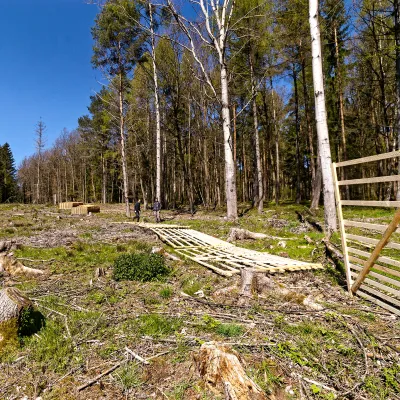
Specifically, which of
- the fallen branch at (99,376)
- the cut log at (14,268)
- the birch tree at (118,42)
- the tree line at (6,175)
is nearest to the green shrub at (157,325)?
the fallen branch at (99,376)

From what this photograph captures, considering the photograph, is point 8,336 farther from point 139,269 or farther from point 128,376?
point 139,269

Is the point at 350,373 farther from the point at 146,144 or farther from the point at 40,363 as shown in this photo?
the point at 146,144

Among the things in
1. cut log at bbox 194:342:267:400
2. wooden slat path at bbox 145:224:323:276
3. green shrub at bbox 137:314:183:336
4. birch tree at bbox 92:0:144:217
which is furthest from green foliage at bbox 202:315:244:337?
birch tree at bbox 92:0:144:217

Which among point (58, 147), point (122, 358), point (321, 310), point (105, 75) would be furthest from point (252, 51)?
point (58, 147)

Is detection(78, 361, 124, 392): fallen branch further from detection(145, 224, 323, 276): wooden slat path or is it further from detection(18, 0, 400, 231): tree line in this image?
detection(18, 0, 400, 231): tree line

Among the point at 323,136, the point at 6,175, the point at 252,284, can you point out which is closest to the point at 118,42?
the point at 323,136

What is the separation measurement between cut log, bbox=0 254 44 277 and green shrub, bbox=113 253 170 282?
174 centimetres

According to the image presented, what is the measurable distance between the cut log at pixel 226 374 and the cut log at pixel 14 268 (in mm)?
4674

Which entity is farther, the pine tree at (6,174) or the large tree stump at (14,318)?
the pine tree at (6,174)

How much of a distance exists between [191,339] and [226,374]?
0.84 meters

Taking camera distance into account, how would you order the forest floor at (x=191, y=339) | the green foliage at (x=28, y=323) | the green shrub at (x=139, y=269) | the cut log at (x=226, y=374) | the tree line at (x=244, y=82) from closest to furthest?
the cut log at (x=226, y=374) < the forest floor at (x=191, y=339) < the green foliage at (x=28, y=323) < the green shrub at (x=139, y=269) < the tree line at (x=244, y=82)

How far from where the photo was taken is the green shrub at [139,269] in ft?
17.5

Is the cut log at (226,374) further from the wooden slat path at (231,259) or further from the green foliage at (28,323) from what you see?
the wooden slat path at (231,259)

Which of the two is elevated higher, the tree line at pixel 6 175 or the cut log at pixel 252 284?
the tree line at pixel 6 175
